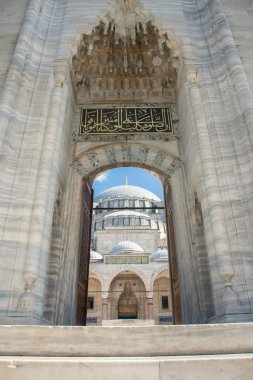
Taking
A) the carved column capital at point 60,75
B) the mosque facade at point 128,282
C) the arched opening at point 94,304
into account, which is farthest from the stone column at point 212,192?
the arched opening at point 94,304

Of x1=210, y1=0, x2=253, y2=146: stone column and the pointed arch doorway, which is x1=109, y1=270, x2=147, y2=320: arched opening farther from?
x1=210, y1=0, x2=253, y2=146: stone column

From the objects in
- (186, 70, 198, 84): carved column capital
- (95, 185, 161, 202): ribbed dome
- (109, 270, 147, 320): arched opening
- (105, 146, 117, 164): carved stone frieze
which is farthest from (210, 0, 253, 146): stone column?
(95, 185, 161, 202): ribbed dome

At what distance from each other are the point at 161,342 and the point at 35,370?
2.96 ft

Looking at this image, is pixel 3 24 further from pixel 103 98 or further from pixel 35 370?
pixel 35 370

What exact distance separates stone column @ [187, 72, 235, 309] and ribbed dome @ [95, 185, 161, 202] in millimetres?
31547

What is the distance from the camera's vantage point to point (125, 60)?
6996 mm

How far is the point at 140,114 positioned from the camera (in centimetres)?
695

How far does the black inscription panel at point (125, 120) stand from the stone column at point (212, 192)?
4.23ft

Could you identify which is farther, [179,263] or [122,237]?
[122,237]

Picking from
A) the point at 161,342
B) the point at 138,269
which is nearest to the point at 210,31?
the point at 161,342

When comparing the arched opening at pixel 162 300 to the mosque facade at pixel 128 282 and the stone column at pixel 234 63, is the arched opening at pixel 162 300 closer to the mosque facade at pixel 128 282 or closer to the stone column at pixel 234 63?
the mosque facade at pixel 128 282

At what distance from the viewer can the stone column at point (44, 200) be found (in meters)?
3.84

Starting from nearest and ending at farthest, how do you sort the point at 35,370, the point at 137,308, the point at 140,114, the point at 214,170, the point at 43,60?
the point at 35,370, the point at 214,170, the point at 43,60, the point at 140,114, the point at 137,308

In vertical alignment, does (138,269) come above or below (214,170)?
above
